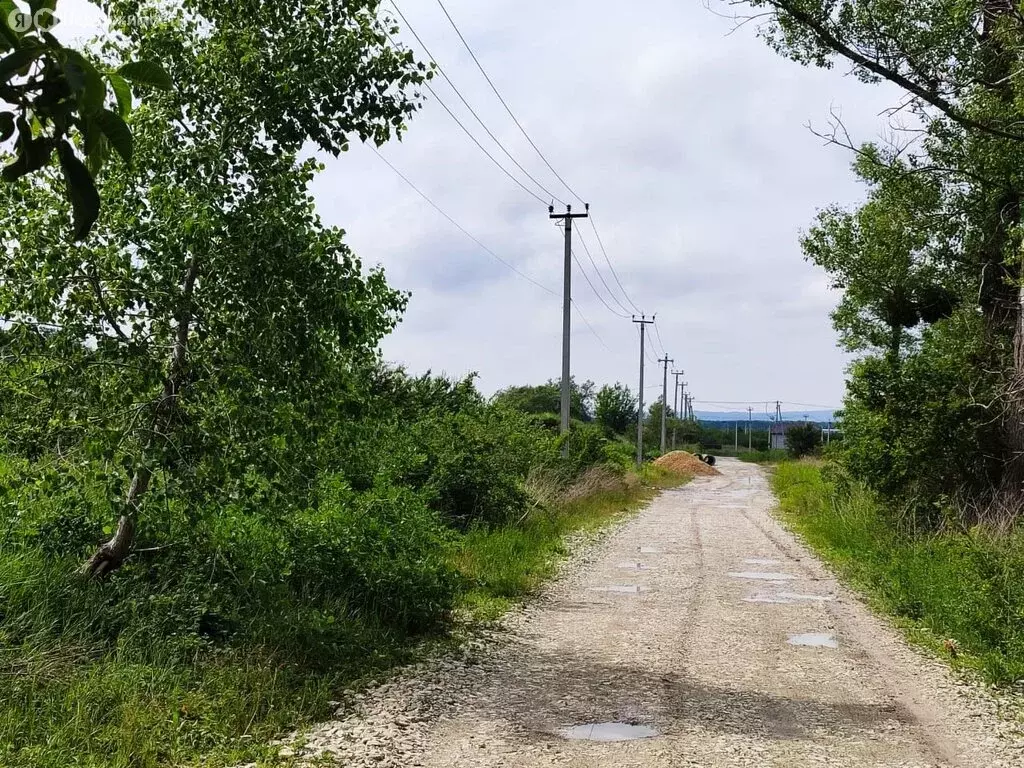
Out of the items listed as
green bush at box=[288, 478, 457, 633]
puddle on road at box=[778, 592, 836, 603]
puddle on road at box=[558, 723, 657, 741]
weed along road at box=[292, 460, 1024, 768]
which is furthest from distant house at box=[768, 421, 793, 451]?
puddle on road at box=[558, 723, 657, 741]

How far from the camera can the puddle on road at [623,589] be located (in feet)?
34.7

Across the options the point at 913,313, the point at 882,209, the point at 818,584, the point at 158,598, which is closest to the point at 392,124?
the point at 158,598

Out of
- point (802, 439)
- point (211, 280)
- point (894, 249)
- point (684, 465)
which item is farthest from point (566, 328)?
point (802, 439)

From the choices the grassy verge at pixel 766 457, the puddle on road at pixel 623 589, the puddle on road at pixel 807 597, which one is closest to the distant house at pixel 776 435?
the grassy verge at pixel 766 457

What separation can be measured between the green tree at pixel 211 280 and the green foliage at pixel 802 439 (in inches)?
2327

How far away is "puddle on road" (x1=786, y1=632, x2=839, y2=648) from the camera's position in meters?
7.99

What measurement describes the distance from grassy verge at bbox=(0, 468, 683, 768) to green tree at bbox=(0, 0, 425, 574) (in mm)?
733

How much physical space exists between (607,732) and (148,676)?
2.69 meters

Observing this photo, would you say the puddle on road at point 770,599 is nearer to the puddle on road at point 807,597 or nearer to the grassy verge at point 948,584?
the puddle on road at point 807,597

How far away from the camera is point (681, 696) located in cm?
621

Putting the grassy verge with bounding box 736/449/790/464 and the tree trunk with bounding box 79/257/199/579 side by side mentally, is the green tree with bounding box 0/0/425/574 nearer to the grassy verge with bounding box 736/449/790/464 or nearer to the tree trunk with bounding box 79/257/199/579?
the tree trunk with bounding box 79/257/199/579

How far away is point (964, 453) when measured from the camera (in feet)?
45.3

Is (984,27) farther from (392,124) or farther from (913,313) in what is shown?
(392,124)

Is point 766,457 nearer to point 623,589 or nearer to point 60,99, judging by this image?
point 623,589
